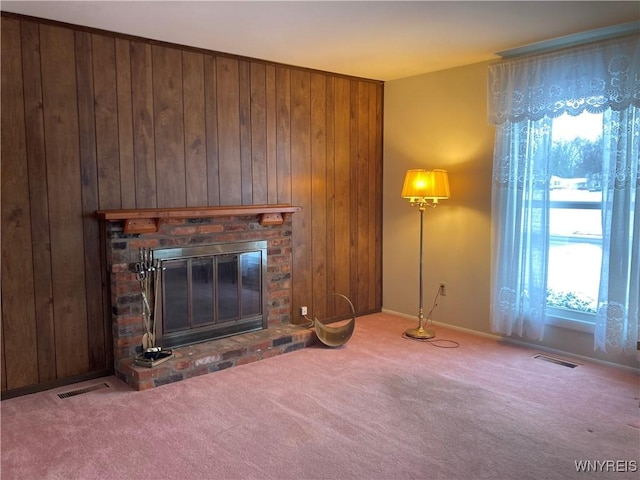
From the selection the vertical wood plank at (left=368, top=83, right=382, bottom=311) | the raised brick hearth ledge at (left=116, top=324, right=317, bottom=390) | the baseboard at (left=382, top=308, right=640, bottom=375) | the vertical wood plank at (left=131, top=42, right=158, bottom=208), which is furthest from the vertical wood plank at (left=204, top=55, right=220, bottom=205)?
the baseboard at (left=382, top=308, right=640, bottom=375)

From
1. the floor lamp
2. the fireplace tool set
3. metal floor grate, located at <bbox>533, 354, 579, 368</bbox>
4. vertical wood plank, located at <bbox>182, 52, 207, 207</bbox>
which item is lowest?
metal floor grate, located at <bbox>533, 354, 579, 368</bbox>

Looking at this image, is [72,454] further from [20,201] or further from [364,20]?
[364,20]

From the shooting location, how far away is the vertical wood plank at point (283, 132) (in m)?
4.54

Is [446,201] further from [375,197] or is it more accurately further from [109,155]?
[109,155]

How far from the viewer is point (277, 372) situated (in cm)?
378

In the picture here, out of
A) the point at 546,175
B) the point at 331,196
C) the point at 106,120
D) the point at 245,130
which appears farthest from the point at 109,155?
the point at 546,175

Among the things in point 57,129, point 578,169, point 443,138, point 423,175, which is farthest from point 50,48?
point 578,169

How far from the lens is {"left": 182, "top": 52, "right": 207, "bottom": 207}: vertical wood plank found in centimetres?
399

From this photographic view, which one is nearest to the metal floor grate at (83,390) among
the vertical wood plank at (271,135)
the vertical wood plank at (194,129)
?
the vertical wood plank at (194,129)

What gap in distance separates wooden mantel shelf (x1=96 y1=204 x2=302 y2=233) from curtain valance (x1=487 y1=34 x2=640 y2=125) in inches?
77.0

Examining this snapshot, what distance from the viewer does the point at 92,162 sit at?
3.57 m

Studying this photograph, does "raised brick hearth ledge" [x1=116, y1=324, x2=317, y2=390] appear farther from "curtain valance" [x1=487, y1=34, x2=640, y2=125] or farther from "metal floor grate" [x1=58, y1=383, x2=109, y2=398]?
"curtain valance" [x1=487, y1=34, x2=640, y2=125]

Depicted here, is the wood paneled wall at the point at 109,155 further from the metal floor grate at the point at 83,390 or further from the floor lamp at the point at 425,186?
the floor lamp at the point at 425,186

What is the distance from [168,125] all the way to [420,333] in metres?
2.70
